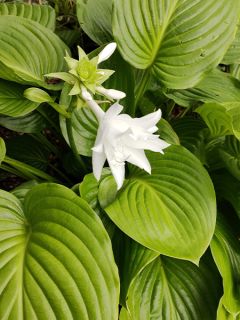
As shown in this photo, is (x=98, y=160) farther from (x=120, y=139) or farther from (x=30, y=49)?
(x=30, y=49)

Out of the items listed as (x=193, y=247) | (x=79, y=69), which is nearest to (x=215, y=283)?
(x=193, y=247)

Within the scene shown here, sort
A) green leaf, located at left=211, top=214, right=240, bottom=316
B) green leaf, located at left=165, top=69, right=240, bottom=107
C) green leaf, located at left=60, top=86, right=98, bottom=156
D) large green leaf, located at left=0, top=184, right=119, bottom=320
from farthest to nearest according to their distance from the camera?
1. green leaf, located at left=165, top=69, right=240, bottom=107
2. green leaf, located at left=60, top=86, right=98, bottom=156
3. green leaf, located at left=211, top=214, right=240, bottom=316
4. large green leaf, located at left=0, top=184, right=119, bottom=320

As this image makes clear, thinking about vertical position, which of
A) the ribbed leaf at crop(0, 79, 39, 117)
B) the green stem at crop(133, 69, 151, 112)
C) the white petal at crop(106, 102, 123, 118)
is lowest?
the ribbed leaf at crop(0, 79, 39, 117)

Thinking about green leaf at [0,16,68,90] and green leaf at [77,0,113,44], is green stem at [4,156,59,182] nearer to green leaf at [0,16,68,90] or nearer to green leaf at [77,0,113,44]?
green leaf at [0,16,68,90]

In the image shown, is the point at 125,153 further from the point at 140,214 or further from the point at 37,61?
the point at 37,61

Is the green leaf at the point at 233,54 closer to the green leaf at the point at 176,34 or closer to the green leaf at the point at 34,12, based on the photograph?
the green leaf at the point at 176,34

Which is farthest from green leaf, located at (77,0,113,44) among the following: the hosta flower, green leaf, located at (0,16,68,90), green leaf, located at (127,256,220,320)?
green leaf, located at (127,256,220,320)

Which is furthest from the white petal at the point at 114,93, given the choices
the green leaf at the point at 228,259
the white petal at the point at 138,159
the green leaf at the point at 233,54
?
the green leaf at the point at 233,54

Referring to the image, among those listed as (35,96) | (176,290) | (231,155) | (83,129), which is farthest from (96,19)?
(176,290)
